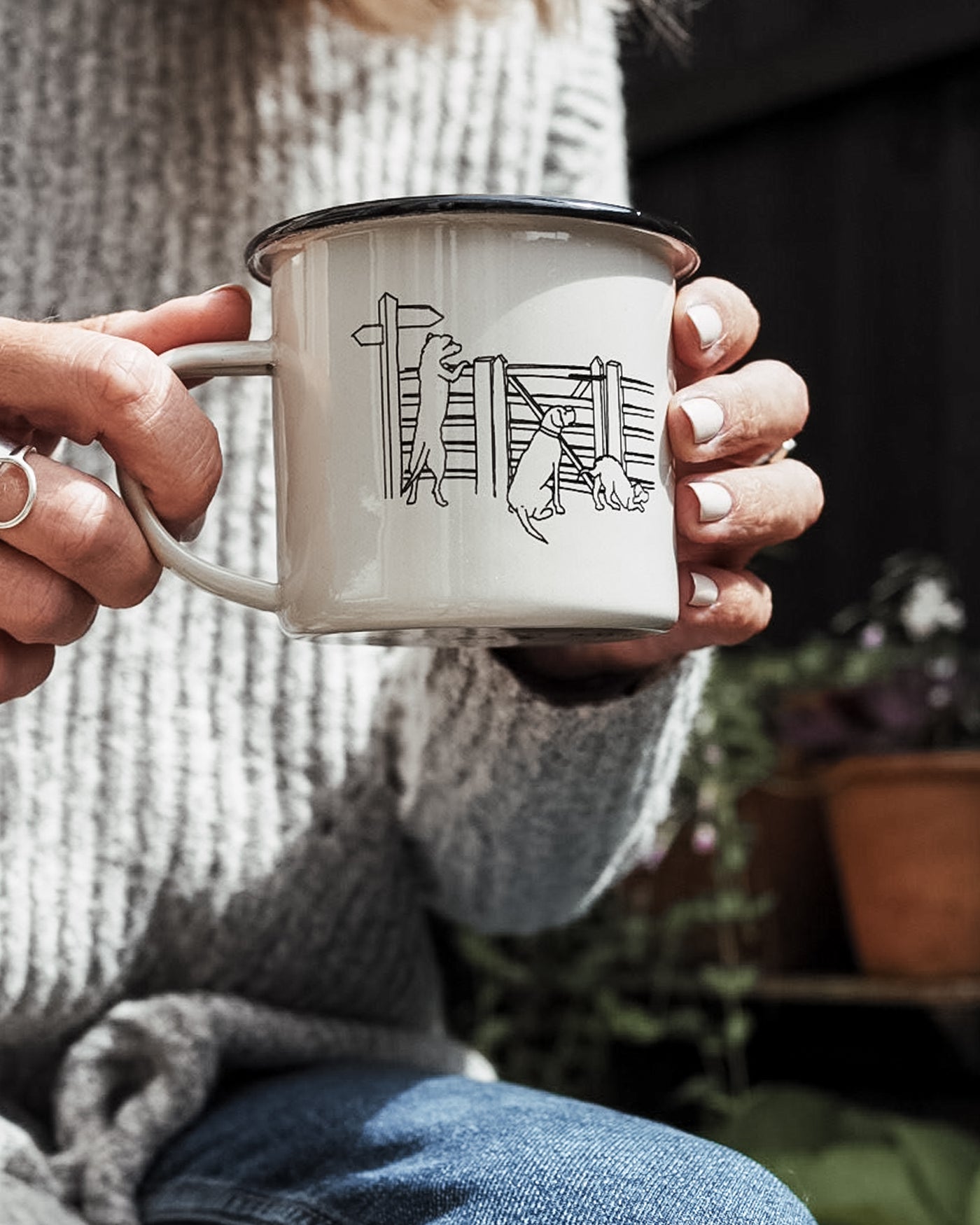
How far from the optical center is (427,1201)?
2.18 ft

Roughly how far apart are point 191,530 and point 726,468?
0.23 meters

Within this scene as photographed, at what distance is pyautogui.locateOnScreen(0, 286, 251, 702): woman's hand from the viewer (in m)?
0.56

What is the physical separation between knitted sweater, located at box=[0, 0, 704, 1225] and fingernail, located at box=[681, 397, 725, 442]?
224 millimetres

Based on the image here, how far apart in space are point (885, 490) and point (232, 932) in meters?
1.24

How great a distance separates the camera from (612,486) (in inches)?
21.7

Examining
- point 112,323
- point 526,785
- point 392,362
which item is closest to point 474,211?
point 392,362

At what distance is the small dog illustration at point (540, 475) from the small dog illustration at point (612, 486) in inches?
0.6

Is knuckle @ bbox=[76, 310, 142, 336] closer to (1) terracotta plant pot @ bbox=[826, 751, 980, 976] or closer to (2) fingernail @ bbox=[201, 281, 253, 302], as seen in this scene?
(2) fingernail @ bbox=[201, 281, 253, 302]

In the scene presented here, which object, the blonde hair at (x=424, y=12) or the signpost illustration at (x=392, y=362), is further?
the blonde hair at (x=424, y=12)

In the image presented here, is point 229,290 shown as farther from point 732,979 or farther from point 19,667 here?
point 732,979

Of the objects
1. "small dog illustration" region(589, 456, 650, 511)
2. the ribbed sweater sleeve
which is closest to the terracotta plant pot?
the ribbed sweater sleeve

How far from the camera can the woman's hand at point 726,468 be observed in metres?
0.61

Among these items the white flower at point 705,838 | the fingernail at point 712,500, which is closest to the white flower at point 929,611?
the white flower at point 705,838

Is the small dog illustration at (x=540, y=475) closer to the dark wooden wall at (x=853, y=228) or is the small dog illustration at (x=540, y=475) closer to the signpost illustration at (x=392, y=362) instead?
the signpost illustration at (x=392, y=362)
